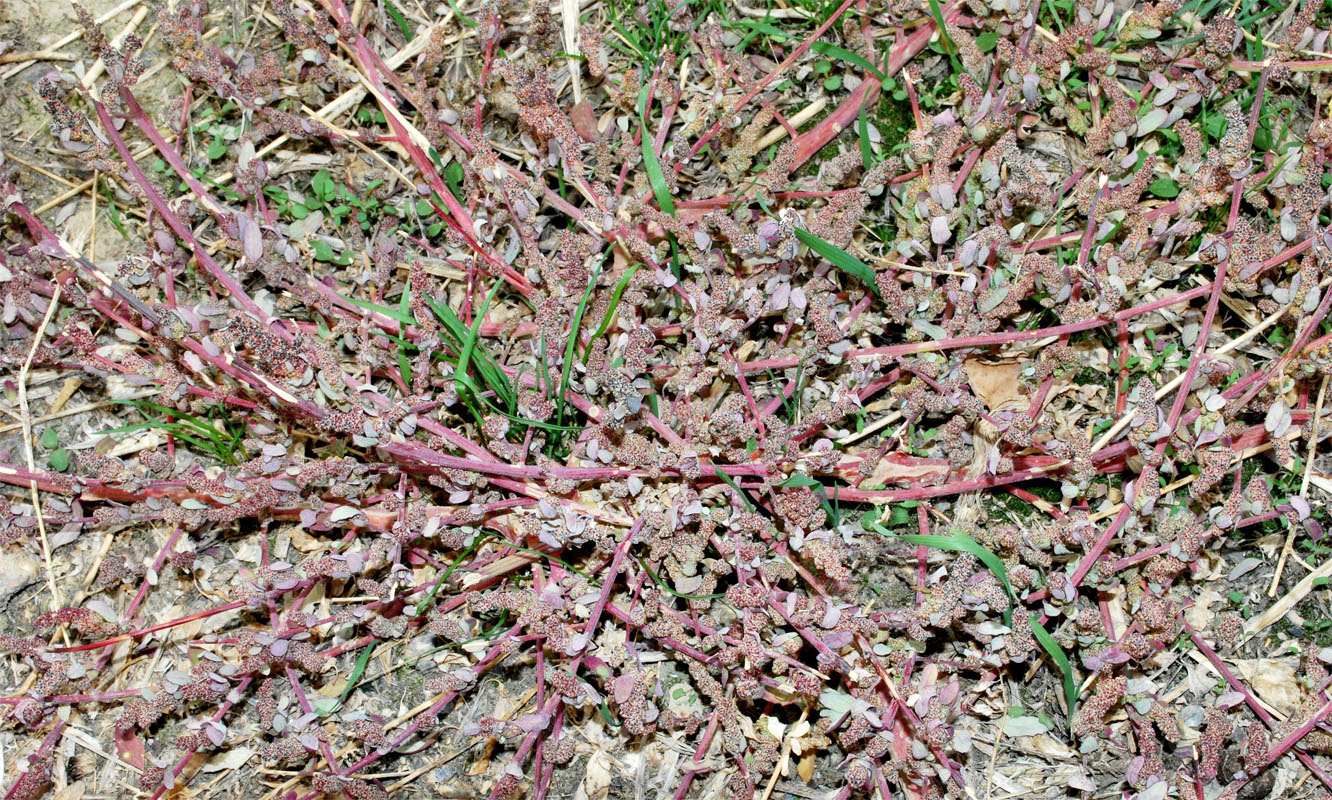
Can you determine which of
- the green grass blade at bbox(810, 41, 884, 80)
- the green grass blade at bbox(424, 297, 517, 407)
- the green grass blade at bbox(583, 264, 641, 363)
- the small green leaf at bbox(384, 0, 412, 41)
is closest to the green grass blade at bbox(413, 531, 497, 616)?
the green grass blade at bbox(424, 297, 517, 407)

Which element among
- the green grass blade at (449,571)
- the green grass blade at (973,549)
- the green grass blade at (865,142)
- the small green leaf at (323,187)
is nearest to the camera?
the green grass blade at (973,549)

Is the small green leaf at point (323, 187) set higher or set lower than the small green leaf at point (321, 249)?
higher

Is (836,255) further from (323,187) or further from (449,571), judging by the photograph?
(323,187)

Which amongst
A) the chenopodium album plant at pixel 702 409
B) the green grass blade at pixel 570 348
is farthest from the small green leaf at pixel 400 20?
the green grass blade at pixel 570 348

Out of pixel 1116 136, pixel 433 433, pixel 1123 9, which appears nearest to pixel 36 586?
pixel 433 433

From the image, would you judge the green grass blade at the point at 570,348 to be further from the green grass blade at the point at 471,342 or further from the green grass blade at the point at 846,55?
the green grass blade at the point at 846,55

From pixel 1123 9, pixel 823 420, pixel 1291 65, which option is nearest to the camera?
pixel 823 420

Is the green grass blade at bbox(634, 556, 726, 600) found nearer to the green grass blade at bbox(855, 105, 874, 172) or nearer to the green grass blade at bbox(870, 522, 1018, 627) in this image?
the green grass blade at bbox(870, 522, 1018, 627)

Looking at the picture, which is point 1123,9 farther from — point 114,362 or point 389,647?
point 114,362
